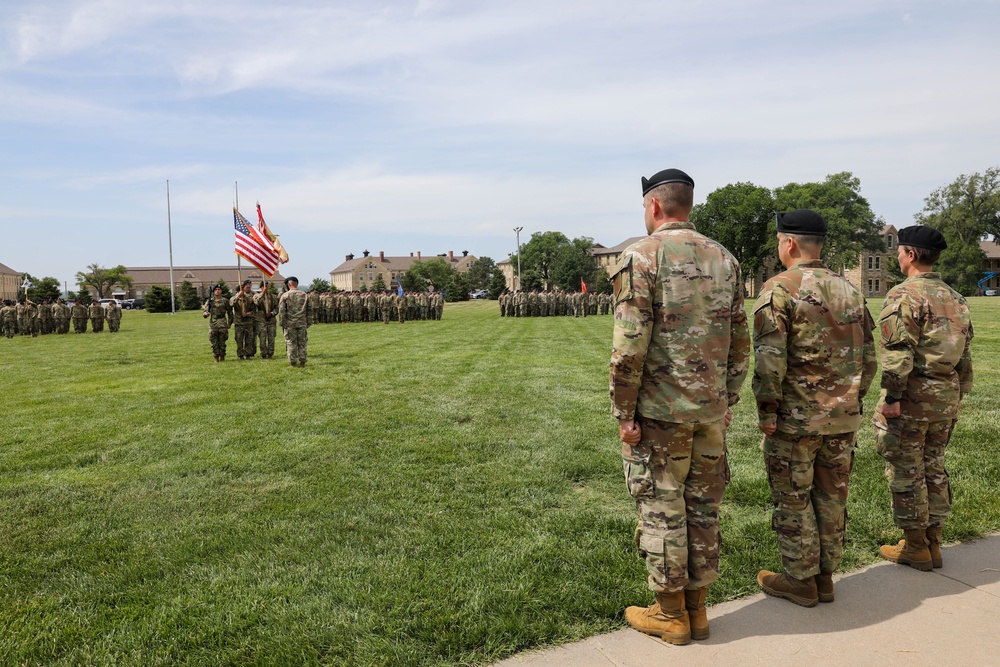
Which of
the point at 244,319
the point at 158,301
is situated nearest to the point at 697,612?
the point at 244,319

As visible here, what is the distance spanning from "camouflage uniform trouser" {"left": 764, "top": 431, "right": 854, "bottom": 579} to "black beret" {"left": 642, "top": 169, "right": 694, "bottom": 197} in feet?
4.97

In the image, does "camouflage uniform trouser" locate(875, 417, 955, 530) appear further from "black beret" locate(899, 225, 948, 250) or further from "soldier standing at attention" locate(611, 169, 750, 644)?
"soldier standing at attention" locate(611, 169, 750, 644)

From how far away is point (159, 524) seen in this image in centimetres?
506

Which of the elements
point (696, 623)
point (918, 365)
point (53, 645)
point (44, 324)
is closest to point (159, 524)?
point (53, 645)

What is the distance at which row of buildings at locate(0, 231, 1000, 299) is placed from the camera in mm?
101125

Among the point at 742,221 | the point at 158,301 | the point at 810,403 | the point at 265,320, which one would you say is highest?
the point at 742,221

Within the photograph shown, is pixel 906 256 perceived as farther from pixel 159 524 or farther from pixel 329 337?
pixel 329 337

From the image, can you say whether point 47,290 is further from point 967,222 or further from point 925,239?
point 967,222

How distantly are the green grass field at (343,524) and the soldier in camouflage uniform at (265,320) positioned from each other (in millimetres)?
5816

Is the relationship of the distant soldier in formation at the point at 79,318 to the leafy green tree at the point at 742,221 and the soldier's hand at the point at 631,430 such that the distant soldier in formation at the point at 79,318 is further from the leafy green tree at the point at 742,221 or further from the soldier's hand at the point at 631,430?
the leafy green tree at the point at 742,221

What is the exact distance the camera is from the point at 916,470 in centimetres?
411

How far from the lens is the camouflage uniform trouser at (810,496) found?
357 cm

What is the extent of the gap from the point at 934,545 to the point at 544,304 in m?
35.7

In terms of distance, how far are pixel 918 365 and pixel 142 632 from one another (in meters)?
4.87
